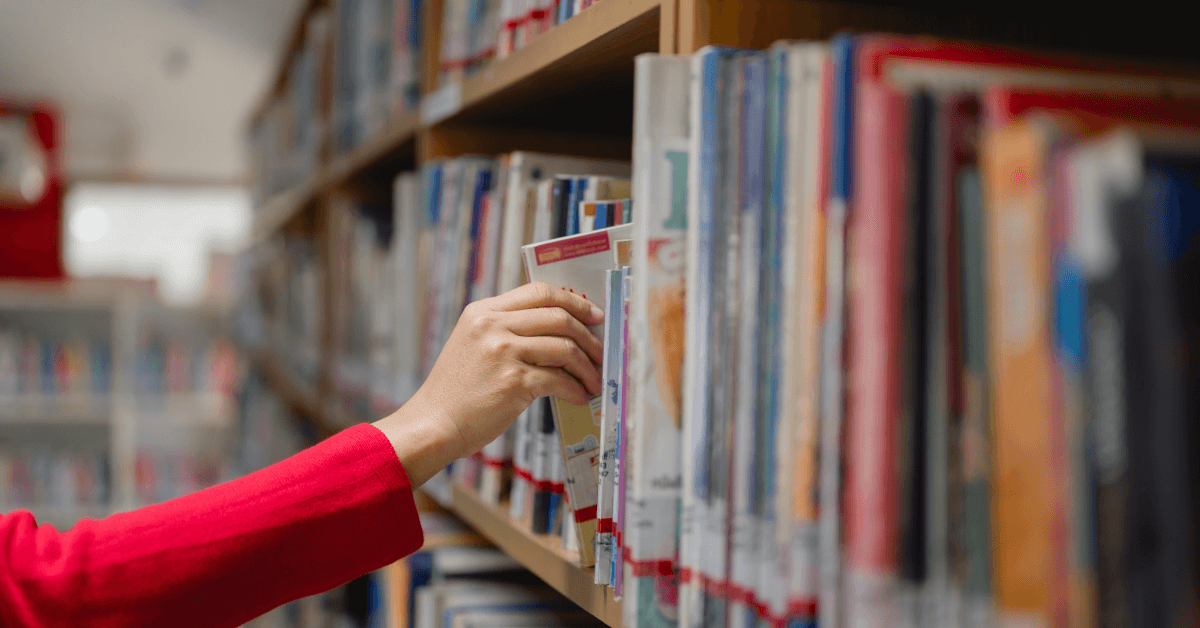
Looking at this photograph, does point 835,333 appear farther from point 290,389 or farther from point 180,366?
point 180,366

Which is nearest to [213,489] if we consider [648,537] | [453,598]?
[453,598]

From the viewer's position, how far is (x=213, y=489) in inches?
30.2

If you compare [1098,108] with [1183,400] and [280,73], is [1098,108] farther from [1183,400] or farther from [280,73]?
[280,73]

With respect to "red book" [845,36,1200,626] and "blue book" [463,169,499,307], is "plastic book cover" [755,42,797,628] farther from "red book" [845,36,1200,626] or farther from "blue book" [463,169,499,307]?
"blue book" [463,169,499,307]

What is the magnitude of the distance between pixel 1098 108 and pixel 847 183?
0.12 m

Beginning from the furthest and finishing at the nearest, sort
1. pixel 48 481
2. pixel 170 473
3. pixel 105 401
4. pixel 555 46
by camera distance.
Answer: pixel 170 473 → pixel 105 401 → pixel 48 481 → pixel 555 46

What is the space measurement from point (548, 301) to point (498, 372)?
0.26 feet

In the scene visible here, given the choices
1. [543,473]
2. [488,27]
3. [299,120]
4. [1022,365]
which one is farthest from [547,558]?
[299,120]

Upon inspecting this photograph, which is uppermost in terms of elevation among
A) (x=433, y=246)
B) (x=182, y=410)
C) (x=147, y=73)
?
(x=147, y=73)

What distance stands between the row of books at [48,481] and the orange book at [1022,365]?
13.2 feet

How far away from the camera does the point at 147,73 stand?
166 inches

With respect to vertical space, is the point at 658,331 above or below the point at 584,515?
above

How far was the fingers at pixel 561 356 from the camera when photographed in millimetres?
701

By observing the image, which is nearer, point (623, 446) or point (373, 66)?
point (623, 446)
